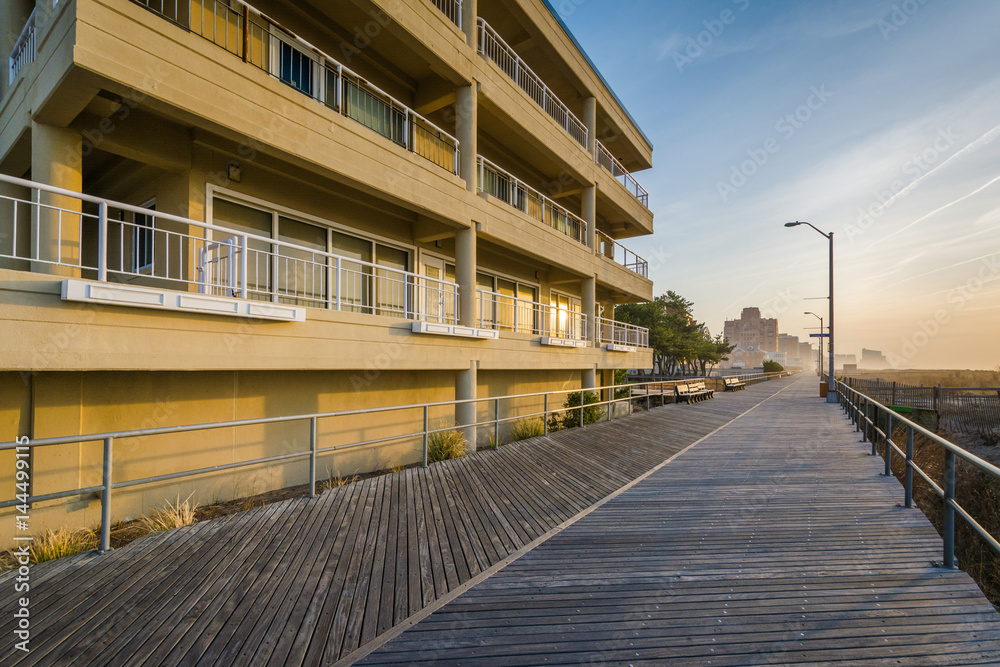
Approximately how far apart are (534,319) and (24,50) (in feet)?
45.8

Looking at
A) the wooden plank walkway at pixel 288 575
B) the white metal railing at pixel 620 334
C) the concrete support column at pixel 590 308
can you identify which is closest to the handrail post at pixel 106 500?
the wooden plank walkway at pixel 288 575

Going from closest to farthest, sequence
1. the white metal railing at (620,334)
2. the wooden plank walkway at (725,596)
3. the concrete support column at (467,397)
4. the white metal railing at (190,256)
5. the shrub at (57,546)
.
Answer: the wooden plank walkway at (725,596)
the shrub at (57,546)
the white metal railing at (190,256)
the concrete support column at (467,397)
the white metal railing at (620,334)

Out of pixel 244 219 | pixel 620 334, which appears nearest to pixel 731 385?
pixel 620 334

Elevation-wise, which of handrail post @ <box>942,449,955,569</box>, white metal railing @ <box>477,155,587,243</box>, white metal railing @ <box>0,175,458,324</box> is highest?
white metal railing @ <box>477,155,587,243</box>

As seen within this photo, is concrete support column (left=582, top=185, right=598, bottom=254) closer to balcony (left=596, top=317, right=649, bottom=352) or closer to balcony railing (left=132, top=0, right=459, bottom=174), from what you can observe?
balcony (left=596, top=317, right=649, bottom=352)

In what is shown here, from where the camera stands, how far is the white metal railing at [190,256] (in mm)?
6164

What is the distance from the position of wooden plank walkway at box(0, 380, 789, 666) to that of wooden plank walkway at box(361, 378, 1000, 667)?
47 centimetres

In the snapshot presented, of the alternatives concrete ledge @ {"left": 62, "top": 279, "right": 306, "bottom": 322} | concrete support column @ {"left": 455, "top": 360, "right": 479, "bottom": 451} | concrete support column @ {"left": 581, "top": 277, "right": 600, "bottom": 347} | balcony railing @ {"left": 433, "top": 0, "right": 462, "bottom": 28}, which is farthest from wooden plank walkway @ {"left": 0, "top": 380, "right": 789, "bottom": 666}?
balcony railing @ {"left": 433, "top": 0, "right": 462, "bottom": 28}

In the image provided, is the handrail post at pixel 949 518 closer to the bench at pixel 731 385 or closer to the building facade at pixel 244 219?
the building facade at pixel 244 219

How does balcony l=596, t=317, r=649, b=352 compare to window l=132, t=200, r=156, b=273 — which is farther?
balcony l=596, t=317, r=649, b=352

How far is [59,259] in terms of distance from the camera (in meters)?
5.82

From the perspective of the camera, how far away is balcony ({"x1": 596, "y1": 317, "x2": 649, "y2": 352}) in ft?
59.2

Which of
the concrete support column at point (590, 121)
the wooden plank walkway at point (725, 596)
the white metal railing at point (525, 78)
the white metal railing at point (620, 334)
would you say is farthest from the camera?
the white metal railing at point (620, 334)

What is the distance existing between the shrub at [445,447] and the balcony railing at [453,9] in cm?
967
